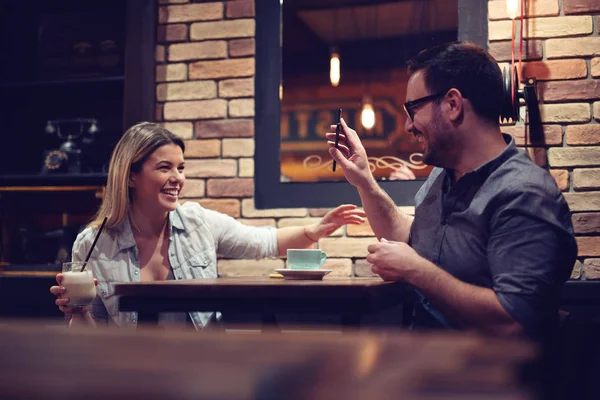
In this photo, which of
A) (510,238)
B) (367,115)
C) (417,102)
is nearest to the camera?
(510,238)

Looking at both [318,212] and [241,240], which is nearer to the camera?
[241,240]

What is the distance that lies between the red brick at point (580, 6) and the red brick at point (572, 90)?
0.92 ft

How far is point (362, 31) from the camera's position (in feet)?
8.98

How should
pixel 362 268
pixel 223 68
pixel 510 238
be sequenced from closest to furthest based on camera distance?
1. pixel 510 238
2. pixel 362 268
3. pixel 223 68

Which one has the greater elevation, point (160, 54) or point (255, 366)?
point (160, 54)

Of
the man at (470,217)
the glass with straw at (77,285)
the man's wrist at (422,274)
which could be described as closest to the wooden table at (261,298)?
the man's wrist at (422,274)

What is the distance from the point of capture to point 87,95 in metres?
3.34

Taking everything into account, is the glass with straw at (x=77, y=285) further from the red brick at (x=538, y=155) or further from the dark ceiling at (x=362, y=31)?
the red brick at (x=538, y=155)

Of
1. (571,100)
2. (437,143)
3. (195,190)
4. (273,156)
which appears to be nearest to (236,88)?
(273,156)

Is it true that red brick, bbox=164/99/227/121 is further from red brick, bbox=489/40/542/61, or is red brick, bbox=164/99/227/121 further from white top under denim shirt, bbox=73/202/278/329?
red brick, bbox=489/40/542/61

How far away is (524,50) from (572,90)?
0.25 metres

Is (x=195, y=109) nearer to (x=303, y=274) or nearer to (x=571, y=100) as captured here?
(x=303, y=274)

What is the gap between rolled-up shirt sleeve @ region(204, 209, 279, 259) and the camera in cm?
246

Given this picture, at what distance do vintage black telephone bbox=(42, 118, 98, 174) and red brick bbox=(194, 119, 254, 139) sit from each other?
0.63 metres
